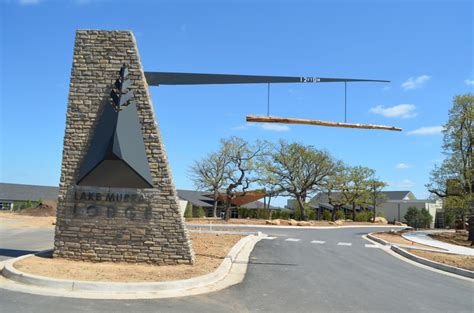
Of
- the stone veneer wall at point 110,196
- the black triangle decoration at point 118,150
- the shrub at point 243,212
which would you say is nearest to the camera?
the black triangle decoration at point 118,150

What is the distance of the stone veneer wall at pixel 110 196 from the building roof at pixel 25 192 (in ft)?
168

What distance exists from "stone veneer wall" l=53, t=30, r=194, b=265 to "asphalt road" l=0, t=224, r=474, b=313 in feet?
8.27

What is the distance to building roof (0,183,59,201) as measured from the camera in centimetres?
5712

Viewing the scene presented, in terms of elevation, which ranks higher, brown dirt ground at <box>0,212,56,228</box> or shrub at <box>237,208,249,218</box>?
shrub at <box>237,208,249,218</box>

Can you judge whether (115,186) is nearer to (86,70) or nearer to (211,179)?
(86,70)

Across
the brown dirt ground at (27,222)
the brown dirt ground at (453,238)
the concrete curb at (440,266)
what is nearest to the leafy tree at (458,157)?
the brown dirt ground at (453,238)

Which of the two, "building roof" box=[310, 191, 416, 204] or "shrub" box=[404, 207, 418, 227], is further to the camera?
"building roof" box=[310, 191, 416, 204]

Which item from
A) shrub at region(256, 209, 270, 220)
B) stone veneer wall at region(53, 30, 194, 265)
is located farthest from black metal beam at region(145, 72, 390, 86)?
shrub at region(256, 209, 270, 220)

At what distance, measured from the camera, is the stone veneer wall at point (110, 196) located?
36.0 feet

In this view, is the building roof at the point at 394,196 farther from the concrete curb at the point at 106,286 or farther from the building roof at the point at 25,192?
the concrete curb at the point at 106,286

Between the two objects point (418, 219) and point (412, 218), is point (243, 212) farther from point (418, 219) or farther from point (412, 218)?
point (418, 219)

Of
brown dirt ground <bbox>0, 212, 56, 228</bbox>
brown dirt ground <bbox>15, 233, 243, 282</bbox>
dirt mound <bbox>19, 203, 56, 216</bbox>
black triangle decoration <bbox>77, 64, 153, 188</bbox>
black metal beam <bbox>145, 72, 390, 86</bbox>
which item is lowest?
brown dirt ground <bbox>0, 212, 56, 228</bbox>

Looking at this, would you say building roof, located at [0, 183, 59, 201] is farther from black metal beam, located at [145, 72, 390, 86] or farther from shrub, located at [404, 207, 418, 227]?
black metal beam, located at [145, 72, 390, 86]

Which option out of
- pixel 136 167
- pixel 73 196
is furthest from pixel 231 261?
pixel 73 196
